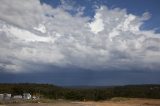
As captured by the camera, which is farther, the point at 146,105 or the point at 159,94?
the point at 159,94

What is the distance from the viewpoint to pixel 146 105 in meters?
66.0

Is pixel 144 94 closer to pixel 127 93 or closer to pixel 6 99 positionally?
pixel 127 93

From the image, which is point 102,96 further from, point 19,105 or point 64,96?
point 19,105

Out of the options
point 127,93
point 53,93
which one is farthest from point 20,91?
point 127,93

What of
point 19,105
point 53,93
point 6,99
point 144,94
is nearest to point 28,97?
point 6,99

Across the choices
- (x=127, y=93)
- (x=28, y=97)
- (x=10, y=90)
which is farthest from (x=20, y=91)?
(x=127, y=93)

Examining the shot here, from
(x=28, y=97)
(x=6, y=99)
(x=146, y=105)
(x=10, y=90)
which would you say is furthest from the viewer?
(x=10, y=90)

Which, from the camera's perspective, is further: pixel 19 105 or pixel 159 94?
pixel 159 94

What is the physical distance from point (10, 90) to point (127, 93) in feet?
129

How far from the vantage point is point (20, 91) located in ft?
374

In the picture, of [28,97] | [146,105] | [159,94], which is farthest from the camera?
[159,94]

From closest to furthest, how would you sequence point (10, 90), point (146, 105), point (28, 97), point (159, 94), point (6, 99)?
point (146, 105) < point (6, 99) < point (28, 97) < point (159, 94) < point (10, 90)

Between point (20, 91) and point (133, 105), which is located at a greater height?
point (20, 91)

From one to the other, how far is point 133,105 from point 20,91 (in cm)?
5648
